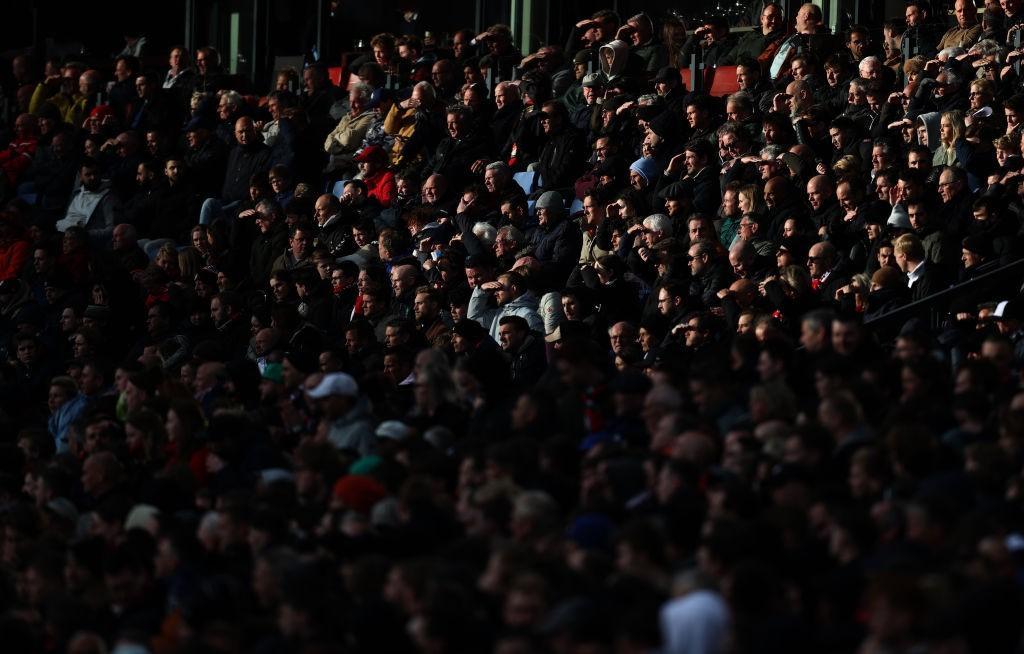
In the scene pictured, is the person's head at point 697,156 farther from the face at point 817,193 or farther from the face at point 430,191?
the face at point 430,191

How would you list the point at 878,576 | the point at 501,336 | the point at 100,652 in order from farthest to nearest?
1. the point at 501,336
2. the point at 100,652
3. the point at 878,576

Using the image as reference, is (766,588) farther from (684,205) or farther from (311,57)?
(311,57)

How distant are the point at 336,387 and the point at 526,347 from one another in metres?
2.14

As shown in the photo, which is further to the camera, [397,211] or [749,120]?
[397,211]

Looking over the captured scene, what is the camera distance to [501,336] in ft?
42.4

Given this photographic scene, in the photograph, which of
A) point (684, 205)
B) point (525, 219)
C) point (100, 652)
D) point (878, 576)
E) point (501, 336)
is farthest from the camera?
point (525, 219)

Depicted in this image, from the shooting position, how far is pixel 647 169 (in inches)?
593

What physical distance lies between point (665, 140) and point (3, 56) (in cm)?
936

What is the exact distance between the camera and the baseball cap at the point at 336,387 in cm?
1091

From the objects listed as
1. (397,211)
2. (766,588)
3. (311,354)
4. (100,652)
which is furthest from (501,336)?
(766,588)

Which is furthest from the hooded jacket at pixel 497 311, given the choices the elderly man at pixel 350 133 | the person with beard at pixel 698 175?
the elderly man at pixel 350 133

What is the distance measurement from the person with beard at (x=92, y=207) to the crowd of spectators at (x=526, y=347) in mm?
31

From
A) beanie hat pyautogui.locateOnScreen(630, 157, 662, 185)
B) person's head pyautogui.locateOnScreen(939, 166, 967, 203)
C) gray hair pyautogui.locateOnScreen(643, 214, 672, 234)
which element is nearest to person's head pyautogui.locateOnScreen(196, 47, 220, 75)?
beanie hat pyautogui.locateOnScreen(630, 157, 662, 185)

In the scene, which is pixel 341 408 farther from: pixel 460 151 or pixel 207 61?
pixel 207 61
